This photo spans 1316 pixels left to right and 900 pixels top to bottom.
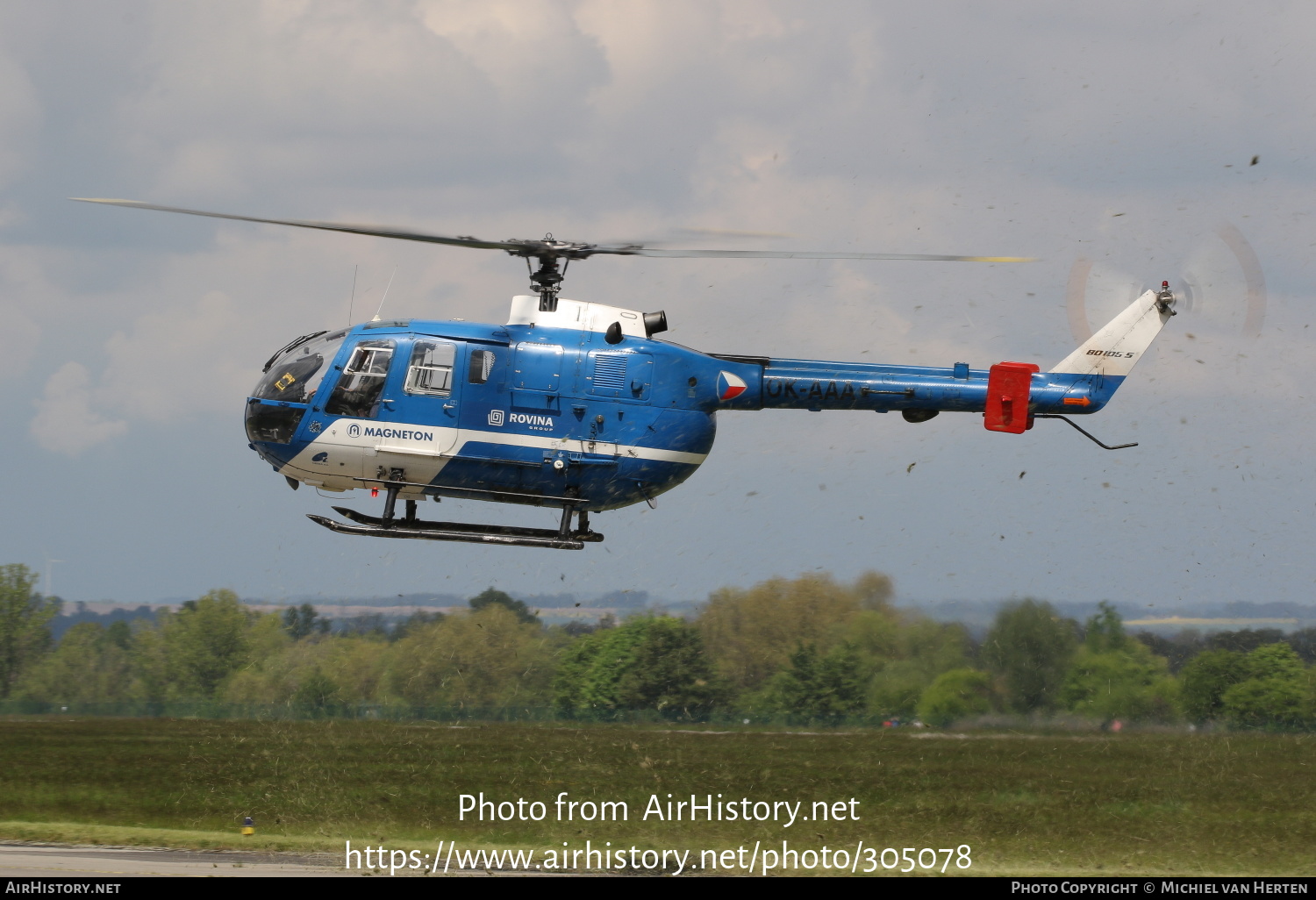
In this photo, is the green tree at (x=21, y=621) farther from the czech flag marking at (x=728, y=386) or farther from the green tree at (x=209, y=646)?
the czech flag marking at (x=728, y=386)

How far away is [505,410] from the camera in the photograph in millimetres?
14703

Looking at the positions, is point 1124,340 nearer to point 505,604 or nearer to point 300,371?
point 300,371

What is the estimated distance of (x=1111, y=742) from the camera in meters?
26.5

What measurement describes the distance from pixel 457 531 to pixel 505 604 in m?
16.8

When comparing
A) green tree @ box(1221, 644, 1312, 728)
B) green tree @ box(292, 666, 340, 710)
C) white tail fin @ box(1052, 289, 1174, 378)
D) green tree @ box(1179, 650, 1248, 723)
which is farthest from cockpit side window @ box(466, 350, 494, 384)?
green tree @ box(1221, 644, 1312, 728)

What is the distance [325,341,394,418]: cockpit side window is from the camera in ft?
48.2

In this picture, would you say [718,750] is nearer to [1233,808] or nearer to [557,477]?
[1233,808]

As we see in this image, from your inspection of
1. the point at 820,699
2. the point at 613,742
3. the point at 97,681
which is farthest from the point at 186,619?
the point at 820,699

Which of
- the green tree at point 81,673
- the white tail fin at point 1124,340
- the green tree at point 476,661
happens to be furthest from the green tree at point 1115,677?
the green tree at point 81,673

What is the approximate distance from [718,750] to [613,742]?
7.92 ft

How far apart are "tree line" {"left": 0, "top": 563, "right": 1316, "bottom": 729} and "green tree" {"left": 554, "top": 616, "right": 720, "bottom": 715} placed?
3 centimetres

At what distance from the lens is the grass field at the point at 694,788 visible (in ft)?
58.9

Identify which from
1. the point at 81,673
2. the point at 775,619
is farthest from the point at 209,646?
the point at 775,619

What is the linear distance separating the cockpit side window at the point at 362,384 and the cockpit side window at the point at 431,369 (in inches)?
11.1
